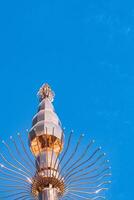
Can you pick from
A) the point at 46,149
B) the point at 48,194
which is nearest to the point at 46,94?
the point at 46,149

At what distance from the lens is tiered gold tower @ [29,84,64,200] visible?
14938 millimetres

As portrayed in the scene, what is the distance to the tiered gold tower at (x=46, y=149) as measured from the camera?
49.0 ft

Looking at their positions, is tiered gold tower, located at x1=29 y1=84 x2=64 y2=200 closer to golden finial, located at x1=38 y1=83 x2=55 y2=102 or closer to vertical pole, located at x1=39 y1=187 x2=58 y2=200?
vertical pole, located at x1=39 y1=187 x2=58 y2=200

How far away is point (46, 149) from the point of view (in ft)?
52.9

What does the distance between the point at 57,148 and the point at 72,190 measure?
4.55 feet

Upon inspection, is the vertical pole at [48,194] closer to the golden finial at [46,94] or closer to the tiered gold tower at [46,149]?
the tiered gold tower at [46,149]

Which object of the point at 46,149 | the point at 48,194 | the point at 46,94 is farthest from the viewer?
the point at 46,94

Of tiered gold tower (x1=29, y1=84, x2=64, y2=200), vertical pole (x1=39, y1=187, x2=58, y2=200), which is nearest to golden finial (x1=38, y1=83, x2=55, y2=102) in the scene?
tiered gold tower (x1=29, y1=84, x2=64, y2=200)

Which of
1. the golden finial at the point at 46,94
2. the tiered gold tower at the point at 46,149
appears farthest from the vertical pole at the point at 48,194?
the golden finial at the point at 46,94

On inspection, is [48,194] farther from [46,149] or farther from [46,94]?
[46,94]

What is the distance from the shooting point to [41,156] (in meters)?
15.8

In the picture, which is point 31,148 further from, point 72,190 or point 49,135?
point 72,190

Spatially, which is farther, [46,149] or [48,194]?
[46,149]

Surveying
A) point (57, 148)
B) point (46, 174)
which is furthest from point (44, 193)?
point (57, 148)
